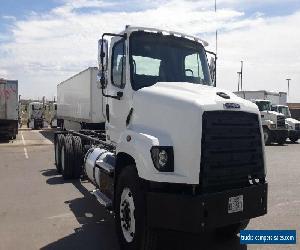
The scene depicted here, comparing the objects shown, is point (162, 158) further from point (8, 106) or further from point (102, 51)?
point (8, 106)

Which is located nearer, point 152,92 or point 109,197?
point 152,92

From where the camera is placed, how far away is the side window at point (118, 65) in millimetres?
6367

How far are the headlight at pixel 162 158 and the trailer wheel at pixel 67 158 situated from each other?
21.2 ft

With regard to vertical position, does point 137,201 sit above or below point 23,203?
above

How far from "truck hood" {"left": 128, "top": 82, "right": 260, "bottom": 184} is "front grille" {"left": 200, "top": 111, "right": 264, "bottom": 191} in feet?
0.28

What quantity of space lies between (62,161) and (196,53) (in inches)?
251

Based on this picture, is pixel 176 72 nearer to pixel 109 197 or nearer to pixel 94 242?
pixel 109 197

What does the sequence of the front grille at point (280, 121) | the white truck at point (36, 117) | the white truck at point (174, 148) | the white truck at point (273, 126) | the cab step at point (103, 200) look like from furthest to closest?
the white truck at point (36, 117)
the front grille at point (280, 121)
the white truck at point (273, 126)
the cab step at point (103, 200)
the white truck at point (174, 148)

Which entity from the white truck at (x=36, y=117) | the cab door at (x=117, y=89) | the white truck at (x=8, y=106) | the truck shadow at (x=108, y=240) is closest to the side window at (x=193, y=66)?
the cab door at (x=117, y=89)

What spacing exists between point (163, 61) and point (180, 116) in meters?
1.57

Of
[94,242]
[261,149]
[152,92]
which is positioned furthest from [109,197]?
[261,149]

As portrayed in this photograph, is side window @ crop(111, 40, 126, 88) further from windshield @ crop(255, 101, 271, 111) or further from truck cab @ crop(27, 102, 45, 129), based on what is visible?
truck cab @ crop(27, 102, 45, 129)

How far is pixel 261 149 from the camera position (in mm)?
5500

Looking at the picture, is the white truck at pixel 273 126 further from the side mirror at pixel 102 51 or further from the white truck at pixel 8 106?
the side mirror at pixel 102 51
